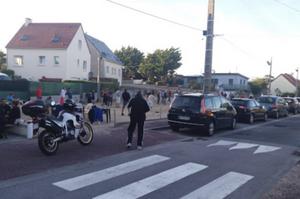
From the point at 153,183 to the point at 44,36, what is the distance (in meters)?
40.9

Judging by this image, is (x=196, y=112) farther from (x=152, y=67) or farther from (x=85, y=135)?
(x=152, y=67)

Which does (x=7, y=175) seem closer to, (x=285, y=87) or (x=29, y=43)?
(x=29, y=43)

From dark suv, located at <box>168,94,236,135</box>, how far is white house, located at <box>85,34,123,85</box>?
3558 centimetres

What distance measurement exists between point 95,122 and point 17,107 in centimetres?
443

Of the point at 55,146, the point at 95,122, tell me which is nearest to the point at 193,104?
the point at 95,122

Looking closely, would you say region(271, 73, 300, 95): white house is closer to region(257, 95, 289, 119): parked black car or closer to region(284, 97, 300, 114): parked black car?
region(284, 97, 300, 114): parked black car

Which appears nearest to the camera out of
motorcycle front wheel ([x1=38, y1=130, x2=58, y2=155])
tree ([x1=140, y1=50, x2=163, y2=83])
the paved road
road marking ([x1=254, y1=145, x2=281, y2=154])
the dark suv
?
the paved road

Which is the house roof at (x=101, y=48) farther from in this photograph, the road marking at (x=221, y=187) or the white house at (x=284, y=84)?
the white house at (x=284, y=84)

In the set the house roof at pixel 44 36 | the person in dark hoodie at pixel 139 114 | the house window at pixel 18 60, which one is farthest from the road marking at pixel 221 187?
the house window at pixel 18 60

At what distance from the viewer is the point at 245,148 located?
1062 centimetres

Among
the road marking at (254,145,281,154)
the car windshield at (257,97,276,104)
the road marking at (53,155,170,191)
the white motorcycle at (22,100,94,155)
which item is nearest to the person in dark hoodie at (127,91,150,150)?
the road marking at (53,155,170,191)

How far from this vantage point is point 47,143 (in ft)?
26.2

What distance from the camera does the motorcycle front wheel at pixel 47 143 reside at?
785 centimetres

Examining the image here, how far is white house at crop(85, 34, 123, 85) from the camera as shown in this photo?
50.0 meters
